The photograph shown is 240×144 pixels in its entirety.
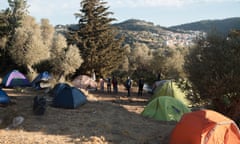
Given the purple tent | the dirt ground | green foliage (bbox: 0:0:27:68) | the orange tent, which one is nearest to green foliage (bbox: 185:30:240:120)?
the dirt ground

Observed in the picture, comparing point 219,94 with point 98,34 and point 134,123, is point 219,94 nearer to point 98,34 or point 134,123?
point 134,123

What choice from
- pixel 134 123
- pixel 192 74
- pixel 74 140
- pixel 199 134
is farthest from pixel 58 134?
pixel 192 74

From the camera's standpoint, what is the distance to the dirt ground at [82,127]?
32.2ft

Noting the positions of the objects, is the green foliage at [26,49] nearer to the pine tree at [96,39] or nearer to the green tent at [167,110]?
the pine tree at [96,39]

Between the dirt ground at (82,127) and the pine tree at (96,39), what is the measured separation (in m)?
17.6

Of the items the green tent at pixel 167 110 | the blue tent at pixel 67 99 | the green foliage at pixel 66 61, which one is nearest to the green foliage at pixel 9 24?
the green foliage at pixel 66 61

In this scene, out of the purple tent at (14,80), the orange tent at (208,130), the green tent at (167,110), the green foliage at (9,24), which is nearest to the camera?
the orange tent at (208,130)

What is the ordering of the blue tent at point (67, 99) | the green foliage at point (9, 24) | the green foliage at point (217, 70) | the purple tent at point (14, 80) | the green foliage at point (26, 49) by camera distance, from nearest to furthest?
the green foliage at point (217, 70) → the blue tent at point (67, 99) → the purple tent at point (14, 80) → the green foliage at point (26, 49) → the green foliage at point (9, 24)

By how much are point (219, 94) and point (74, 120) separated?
19.3ft

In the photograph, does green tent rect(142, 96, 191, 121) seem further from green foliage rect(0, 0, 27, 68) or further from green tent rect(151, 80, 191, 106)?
green foliage rect(0, 0, 27, 68)

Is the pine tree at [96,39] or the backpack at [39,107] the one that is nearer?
the backpack at [39,107]

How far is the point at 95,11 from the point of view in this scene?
34938mm

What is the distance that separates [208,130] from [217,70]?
339 cm

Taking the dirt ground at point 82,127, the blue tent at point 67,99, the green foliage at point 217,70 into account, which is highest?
the green foliage at point 217,70
